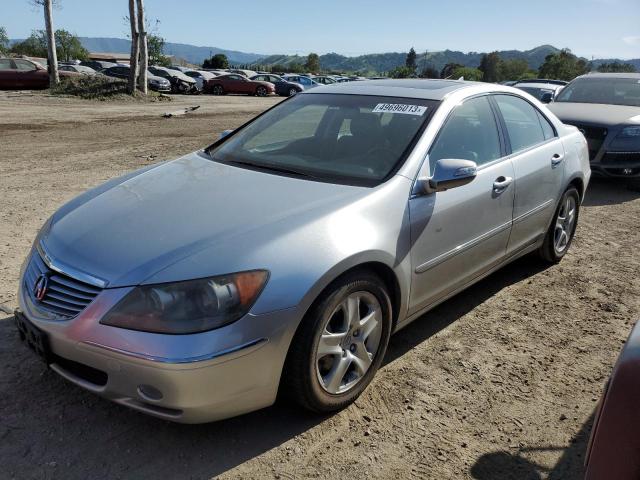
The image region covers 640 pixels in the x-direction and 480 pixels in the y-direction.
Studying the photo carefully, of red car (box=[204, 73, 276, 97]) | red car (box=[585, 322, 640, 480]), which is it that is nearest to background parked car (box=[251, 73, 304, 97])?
red car (box=[204, 73, 276, 97])

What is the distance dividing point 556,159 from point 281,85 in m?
30.8

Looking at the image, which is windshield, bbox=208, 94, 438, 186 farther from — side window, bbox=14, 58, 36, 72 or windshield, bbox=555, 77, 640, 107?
side window, bbox=14, 58, 36, 72

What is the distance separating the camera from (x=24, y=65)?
23391mm

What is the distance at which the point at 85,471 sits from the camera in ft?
7.73

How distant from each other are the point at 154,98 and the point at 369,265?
73.9 ft

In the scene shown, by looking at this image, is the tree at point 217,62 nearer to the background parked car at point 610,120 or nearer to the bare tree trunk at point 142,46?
the bare tree trunk at point 142,46

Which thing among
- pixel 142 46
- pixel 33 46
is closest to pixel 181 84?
pixel 142 46

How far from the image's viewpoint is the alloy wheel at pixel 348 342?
2.67 metres

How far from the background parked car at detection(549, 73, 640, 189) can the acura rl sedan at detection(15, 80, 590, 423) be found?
14.2 ft

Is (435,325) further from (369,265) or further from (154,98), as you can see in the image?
(154,98)

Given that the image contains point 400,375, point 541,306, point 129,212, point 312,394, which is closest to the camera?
point 312,394

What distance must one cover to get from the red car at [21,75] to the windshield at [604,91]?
852 inches

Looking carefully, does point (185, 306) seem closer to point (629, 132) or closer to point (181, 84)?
point (629, 132)

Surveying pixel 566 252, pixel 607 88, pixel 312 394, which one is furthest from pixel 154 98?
pixel 312 394
